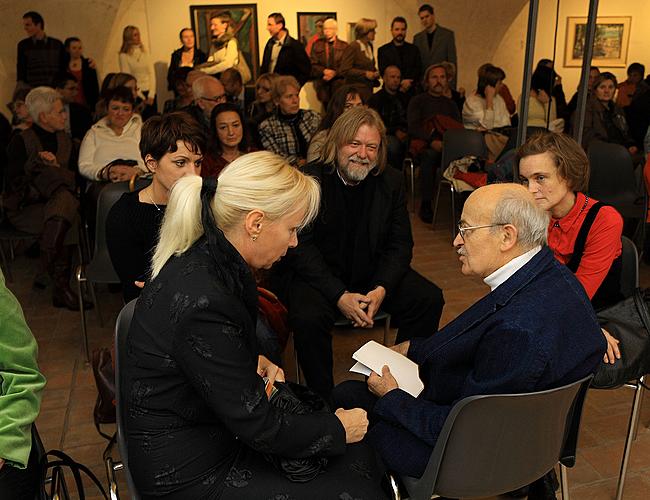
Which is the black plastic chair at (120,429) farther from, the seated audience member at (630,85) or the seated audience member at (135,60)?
the seated audience member at (135,60)

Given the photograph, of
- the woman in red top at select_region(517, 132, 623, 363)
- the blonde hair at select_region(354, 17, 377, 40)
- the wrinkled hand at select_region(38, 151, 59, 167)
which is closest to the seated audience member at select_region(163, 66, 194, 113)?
the wrinkled hand at select_region(38, 151, 59, 167)

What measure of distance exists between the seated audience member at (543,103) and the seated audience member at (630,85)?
1161 mm

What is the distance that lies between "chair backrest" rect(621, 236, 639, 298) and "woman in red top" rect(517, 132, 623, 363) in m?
0.02

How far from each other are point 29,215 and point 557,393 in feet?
12.1

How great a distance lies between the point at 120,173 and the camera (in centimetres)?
428

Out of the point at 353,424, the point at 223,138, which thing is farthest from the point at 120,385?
the point at 223,138

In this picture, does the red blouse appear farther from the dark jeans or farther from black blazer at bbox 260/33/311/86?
black blazer at bbox 260/33/311/86

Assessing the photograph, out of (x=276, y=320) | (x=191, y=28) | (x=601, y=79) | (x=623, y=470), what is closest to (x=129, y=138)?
(x=276, y=320)

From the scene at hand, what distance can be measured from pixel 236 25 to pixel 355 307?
7621 mm

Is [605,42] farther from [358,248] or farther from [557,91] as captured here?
[358,248]

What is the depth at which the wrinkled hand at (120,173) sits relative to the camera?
4.27 m

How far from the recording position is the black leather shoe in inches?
243

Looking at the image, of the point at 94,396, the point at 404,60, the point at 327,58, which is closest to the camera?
the point at 94,396

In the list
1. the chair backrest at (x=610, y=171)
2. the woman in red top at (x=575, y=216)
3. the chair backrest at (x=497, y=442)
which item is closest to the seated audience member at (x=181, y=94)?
the chair backrest at (x=610, y=171)
